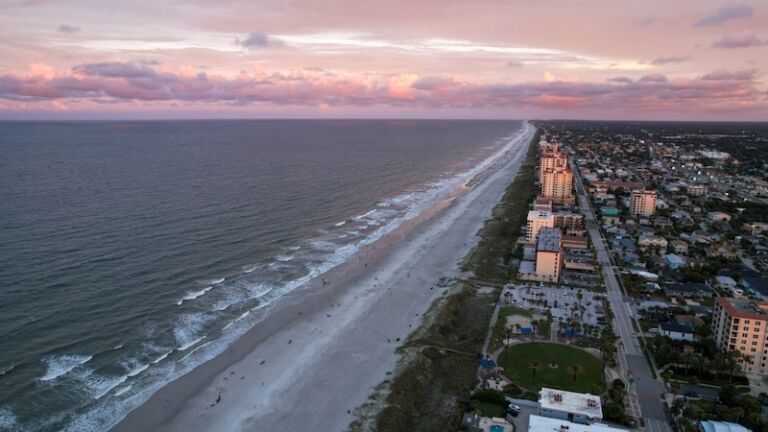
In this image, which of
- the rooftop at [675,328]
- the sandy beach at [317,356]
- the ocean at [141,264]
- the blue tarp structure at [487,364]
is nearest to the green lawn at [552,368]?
the blue tarp structure at [487,364]

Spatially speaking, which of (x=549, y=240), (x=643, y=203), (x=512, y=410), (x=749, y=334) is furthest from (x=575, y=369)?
(x=643, y=203)

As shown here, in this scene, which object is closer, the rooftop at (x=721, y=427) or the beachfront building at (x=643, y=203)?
the rooftop at (x=721, y=427)

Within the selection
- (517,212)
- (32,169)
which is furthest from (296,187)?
(32,169)

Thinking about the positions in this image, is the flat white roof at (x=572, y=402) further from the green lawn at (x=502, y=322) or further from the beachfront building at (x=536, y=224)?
the beachfront building at (x=536, y=224)

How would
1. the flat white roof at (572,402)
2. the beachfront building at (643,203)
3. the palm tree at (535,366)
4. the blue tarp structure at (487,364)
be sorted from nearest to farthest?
the flat white roof at (572,402) → the palm tree at (535,366) → the blue tarp structure at (487,364) → the beachfront building at (643,203)

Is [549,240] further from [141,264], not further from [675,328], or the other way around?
[141,264]

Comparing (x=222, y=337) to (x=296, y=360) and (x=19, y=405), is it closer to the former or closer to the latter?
(x=296, y=360)
